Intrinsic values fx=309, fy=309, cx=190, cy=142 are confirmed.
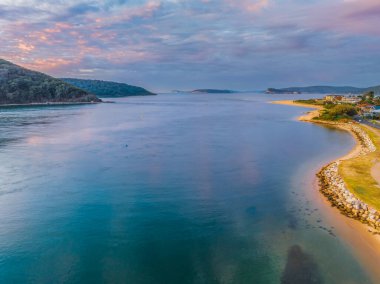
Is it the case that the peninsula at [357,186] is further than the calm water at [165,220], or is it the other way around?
the peninsula at [357,186]

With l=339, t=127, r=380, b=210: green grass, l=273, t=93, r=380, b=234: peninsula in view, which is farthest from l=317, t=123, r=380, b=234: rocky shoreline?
l=339, t=127, r=380, b=210: green grass

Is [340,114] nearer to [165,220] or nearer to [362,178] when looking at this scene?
[362,178]

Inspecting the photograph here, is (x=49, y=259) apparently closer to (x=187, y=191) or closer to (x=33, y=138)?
(x=187, y=191)

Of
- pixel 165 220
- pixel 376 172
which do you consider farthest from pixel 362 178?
Answer: pixel 165 220

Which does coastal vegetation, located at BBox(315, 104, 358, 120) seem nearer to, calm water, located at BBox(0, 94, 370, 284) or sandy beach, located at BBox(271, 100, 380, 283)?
calm water, located at BBox(0, 94, 370, 284)

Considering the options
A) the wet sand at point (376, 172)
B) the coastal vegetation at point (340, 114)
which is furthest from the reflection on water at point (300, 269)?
the coastal vegetation at point (340, 114)

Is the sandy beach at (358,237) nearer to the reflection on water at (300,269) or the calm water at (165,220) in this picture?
the calm water at (165,220)

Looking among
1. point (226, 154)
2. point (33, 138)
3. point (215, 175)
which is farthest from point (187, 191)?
point (33, 138)
